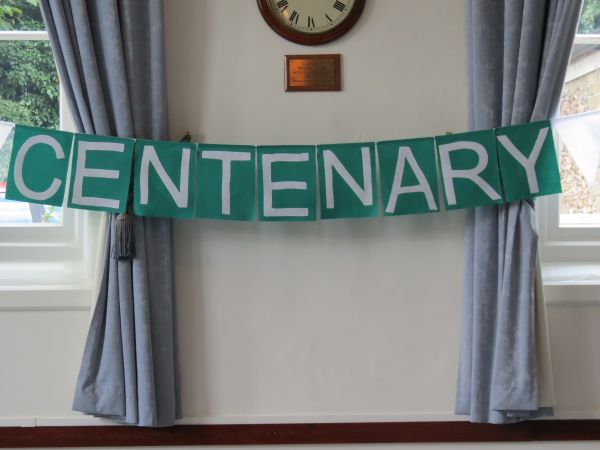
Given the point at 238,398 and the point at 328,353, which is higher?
the point at 328,353

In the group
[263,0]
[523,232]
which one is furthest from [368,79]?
[523,232]

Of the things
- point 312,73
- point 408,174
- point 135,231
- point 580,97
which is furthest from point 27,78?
point 580,97

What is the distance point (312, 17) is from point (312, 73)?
183 millimetres

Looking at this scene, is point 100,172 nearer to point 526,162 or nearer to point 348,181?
point 348,181

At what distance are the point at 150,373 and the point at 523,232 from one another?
4.07ft

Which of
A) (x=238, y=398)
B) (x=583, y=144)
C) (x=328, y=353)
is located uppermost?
(x=583, y=144)

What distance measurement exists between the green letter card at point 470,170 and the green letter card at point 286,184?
425mm

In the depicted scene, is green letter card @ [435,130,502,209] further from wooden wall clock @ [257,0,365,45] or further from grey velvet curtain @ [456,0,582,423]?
wooden wall clock @ [257,0,365,45]

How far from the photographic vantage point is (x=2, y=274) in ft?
7.02

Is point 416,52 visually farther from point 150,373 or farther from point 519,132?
point 150,373

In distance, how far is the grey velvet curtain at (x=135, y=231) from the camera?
6.41 ft

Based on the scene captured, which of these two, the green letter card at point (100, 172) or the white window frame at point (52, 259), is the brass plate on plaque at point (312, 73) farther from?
the white window frame at point (52, 259)

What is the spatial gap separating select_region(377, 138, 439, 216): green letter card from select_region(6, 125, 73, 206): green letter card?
0.99 metres

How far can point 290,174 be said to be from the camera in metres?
2.00
